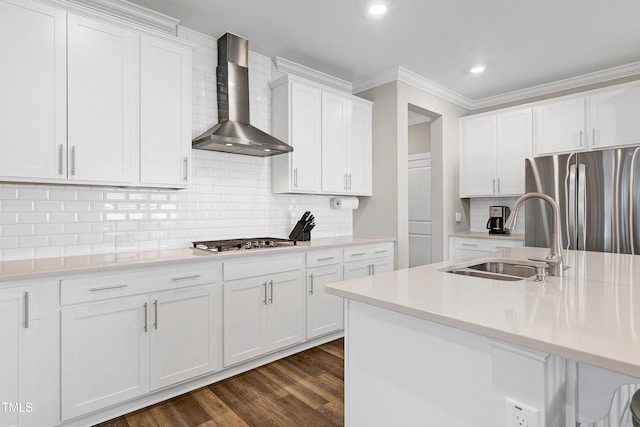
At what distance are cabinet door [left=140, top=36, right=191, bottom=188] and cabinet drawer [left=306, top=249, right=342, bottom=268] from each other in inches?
47.4

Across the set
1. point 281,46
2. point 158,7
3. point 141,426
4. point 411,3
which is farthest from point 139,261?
point 411,3

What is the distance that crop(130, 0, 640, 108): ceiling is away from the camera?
2627mm

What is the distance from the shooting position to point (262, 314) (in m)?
2.72

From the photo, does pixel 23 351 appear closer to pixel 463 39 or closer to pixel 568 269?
pixel 568 269

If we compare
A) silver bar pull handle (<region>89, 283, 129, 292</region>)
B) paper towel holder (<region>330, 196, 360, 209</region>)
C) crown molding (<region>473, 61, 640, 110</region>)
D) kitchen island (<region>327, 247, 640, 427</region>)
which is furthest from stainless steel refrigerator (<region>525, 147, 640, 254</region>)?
silver bar pull handle (<region>89, 283, 129, 292</region>)

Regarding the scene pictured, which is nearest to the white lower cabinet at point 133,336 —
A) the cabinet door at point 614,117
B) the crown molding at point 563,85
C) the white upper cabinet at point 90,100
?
the white upper cabinet at point 90,100

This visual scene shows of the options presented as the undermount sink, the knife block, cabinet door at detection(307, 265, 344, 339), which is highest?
the knife block

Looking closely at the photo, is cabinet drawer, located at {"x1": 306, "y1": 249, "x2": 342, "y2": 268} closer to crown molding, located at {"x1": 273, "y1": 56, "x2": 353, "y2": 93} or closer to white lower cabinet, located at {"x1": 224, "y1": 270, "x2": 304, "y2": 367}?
white lower cabinet, located at {"x1": 224, "y1": 270, "x2": 304, "y2": 367}

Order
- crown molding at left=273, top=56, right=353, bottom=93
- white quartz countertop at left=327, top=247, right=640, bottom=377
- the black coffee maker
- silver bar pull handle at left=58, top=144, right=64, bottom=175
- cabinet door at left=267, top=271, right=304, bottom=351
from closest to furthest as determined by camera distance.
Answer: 1. white quartz countertop at left=327, top=247, right=640, bottom=377
2. silver bar pull handle at left=58, top=144, right=64, bottom=175
3. cabinet door at left=267, top=271, right=304, bottom=351
4. crown molding at left=273, top=56, right=353, bottom=93
5. the black coffee maker

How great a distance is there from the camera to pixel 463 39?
312 cm

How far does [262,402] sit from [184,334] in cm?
68

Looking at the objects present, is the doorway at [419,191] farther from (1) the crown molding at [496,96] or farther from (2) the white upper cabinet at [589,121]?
(2) the white upper cabinet at [589,121]

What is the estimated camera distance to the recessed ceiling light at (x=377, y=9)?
2611 mm

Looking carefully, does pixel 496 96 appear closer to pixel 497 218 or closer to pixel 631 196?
pixel 497 218
